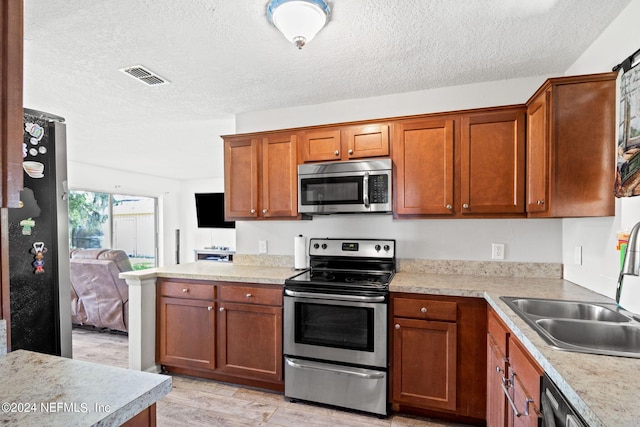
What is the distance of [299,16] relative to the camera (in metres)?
1.52

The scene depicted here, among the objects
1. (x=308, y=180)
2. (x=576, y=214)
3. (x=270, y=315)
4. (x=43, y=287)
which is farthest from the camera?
(x=308, y=180)

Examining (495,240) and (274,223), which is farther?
(274,223)

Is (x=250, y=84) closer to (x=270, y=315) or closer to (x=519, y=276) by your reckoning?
(x=270, y=315)

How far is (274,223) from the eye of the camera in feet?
10.1

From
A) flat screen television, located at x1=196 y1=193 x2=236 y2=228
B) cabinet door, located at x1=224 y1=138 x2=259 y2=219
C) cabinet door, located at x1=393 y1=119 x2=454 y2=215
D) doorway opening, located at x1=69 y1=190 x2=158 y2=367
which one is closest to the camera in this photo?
cabinet door, located at x1=393 y1=119 x2=454 y2=215

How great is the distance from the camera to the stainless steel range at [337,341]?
2109 mm

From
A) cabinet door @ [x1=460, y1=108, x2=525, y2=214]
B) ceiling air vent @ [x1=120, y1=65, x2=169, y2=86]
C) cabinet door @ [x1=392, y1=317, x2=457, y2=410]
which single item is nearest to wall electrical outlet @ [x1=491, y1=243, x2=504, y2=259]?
cabinet door @ [x1=460, y1=108, x2=525, y2=214]

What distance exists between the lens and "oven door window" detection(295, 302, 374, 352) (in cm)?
215

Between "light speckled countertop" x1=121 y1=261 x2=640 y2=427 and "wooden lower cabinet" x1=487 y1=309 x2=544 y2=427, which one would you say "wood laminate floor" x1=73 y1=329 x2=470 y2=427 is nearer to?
"wooden lower cabinet" x1=487 y1=309 x2=544 y2=427

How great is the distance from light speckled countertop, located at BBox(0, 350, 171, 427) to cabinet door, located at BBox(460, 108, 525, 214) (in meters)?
2.19

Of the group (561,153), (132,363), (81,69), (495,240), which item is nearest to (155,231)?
(132,363)

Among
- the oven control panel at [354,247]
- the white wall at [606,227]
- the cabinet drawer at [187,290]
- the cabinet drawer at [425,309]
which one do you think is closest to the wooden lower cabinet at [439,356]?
the cabinet drawer at [425,309]

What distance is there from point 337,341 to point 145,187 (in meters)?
5.96

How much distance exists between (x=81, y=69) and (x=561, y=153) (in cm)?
314
